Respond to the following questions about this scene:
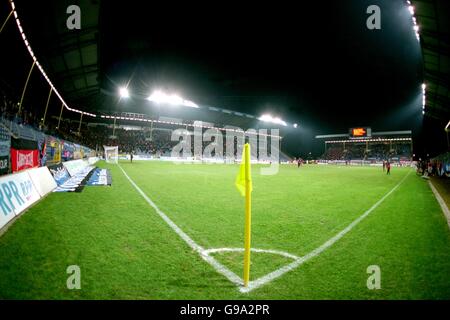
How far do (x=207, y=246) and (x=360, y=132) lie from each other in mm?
85536

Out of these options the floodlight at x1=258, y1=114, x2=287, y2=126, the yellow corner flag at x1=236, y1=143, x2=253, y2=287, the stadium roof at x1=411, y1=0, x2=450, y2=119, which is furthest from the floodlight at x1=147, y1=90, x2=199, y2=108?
the yellow corner flag at x1=236, y1=143, x2=253, y2=287

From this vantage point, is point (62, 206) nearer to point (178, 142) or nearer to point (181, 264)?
point (181, 264)

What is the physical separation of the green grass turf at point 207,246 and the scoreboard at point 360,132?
78.7m

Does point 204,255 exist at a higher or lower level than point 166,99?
lower

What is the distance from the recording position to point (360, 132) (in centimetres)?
8131

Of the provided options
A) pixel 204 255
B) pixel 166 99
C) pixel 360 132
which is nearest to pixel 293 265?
pixel 204 255

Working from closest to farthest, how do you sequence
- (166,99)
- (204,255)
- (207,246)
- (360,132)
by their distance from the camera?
(204,255)
(207,246)
(166,99)
(360,132)

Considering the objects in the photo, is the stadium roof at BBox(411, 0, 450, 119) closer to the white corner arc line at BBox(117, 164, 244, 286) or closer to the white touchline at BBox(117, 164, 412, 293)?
the white touchline at BBox(117, 164, 412, 293)

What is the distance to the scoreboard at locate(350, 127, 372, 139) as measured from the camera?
80.4 metres

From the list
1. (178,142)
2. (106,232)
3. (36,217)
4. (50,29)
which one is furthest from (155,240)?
(178,142)

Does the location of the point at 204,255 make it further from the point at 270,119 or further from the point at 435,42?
the point at 270,119

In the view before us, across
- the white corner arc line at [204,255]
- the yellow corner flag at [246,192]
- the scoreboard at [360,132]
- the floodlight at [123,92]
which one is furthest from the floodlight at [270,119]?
the yellow corner flag at [246,192]

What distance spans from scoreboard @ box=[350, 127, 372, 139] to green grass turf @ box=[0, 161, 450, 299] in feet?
258
